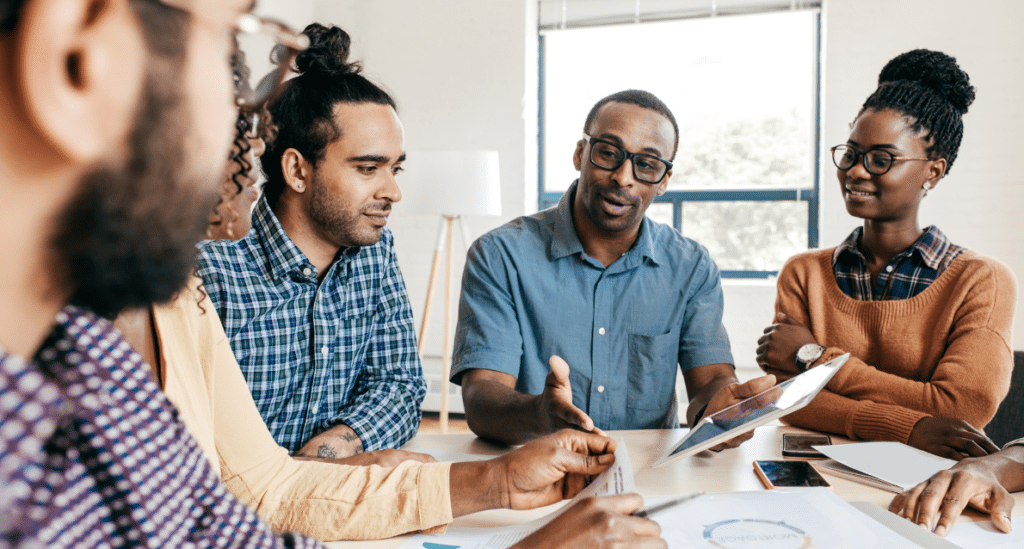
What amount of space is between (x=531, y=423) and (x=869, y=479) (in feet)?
2.04

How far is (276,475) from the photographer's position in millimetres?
1036

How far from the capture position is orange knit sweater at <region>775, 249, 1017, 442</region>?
153cm

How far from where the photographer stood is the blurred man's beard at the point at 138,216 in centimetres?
40

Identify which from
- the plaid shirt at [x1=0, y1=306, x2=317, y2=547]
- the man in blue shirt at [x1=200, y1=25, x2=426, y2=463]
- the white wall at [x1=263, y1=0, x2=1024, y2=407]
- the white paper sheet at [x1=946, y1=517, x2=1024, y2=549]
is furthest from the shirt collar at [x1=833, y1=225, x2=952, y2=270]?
the white wall at [x1=263, y1=0, x2=1024, y2=407]

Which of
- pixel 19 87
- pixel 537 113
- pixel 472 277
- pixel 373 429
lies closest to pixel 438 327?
pixel 537 113

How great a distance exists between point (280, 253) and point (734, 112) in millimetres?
3385

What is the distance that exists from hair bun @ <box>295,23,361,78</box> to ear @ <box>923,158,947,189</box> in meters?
1.63

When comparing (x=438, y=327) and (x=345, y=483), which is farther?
(x=438, y=327)

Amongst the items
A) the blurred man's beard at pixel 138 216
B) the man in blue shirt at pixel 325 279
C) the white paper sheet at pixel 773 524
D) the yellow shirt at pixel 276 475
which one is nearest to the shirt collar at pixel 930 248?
the white paper sheet at pixel 773 524

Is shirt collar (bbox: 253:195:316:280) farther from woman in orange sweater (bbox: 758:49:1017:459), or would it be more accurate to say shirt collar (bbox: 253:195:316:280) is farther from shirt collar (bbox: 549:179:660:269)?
woman in orange sweater (bbox: 758:49:1017:459)

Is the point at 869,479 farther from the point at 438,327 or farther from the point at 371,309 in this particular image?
the point at 438,327

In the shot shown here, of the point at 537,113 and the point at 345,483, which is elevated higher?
the point at 537,113

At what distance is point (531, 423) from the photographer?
4.46 feet

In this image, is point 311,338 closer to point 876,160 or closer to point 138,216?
point 138,216
